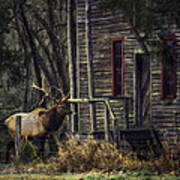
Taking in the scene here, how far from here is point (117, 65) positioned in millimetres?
17625

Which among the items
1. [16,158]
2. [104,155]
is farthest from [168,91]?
[16,158]

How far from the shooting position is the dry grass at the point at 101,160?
1295cm

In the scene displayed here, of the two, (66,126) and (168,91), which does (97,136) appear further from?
(66,126)

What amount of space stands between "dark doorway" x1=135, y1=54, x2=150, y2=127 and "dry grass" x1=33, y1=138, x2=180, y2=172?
3.74 metres

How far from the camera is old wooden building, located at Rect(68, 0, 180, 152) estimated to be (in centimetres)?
1617

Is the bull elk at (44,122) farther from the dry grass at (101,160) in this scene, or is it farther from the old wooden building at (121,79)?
the dry grass at (101,160)

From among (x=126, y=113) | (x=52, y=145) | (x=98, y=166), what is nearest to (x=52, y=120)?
(x=52, y=145)

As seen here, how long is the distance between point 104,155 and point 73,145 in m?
0.97

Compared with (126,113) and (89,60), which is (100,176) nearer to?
(126,113)

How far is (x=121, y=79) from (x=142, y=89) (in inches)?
33.3

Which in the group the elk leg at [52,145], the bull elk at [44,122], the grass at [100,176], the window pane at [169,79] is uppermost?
the window pane at [169,79]

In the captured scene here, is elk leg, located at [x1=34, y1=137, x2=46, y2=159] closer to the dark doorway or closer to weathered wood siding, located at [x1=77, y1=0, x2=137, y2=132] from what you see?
weathered wood siding, located at [x1=77, y1=0, x2=137, y2=132]

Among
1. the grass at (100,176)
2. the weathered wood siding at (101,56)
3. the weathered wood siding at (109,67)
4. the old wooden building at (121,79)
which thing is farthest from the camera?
the weathered wood siding at (101,56)

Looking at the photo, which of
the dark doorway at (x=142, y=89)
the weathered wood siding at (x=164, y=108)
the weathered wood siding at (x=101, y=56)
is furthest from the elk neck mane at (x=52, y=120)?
the weathered wood siding at (x=164, y=108)
